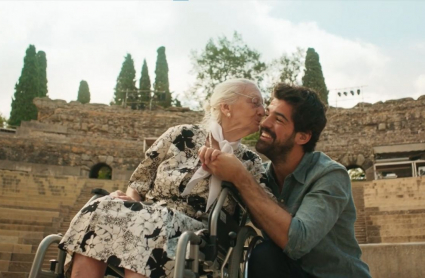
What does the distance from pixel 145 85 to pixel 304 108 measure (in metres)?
34.7

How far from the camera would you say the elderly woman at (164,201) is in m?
2.13

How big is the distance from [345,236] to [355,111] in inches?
1052

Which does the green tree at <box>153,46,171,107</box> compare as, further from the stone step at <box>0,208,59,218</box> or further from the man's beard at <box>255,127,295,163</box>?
the man's beard at <box>255,127,295,163</box>

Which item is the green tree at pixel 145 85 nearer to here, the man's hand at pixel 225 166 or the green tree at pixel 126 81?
the green tree at pixel 126 81

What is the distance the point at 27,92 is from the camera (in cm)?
3462

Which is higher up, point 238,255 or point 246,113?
point 246,113

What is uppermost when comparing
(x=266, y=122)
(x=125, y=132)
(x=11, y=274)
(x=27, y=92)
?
(x=27, y=92)

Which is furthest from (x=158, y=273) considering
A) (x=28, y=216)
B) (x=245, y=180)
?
(x=28, y=216)

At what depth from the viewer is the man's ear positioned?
261cm

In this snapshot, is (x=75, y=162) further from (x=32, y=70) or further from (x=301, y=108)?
(x=301, y=108)

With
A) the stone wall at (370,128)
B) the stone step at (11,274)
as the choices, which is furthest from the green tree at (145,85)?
the stone step at (11,274)

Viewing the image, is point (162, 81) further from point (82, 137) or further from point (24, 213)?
point (24, 213)

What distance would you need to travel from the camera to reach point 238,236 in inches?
90.4

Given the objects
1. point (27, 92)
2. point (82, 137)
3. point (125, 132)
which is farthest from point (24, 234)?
point (27, 92)
